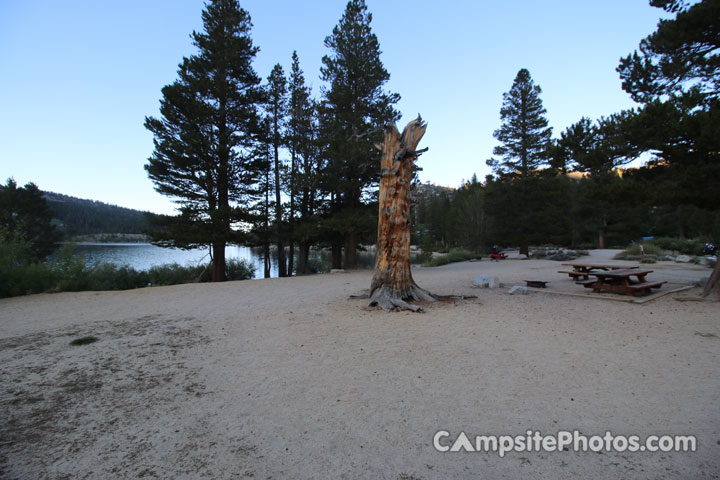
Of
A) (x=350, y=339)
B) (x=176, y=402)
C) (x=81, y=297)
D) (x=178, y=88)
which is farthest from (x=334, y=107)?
(x=176, y=402)

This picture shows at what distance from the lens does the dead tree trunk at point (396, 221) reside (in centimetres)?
733

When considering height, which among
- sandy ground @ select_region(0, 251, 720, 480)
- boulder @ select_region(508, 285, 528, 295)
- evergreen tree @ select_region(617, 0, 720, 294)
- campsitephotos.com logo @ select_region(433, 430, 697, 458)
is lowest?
campsitephotos.com logo @ select_region(433, 430, 697, 458)

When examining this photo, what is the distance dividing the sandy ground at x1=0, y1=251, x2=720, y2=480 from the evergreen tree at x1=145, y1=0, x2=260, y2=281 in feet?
26.3

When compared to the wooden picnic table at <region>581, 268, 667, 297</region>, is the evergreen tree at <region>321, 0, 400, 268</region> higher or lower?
higher

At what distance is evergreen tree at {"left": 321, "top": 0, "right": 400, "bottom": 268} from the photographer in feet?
48.3

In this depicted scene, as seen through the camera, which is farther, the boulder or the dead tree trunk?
the boulder

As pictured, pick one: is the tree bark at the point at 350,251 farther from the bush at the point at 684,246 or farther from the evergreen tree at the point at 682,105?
the bush at the point at 684,246

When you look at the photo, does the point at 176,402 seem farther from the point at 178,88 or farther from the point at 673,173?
the point at 178,88

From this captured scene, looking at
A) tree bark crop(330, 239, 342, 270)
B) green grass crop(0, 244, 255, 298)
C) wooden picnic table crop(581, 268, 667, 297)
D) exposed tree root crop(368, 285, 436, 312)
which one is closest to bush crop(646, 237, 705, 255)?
wooden picnic table crop(581, 268, 667, 297)

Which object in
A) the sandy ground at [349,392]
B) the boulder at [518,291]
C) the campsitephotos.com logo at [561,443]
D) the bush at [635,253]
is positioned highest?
the bush at [635,253]

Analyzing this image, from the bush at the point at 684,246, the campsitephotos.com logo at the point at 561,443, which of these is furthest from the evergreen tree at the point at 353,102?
the bush at the point at 684,246

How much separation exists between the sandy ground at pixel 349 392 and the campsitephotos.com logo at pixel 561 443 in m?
0.06

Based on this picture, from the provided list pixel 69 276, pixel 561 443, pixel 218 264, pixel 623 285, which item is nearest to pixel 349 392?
pixel 561 443

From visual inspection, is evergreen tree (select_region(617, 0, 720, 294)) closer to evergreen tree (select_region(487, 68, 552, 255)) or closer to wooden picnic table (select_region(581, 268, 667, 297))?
wooden picnic table (select_region(581, 268, 667, 297))
